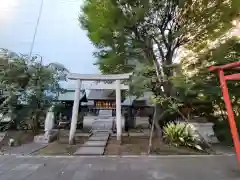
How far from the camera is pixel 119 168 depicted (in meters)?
5.80

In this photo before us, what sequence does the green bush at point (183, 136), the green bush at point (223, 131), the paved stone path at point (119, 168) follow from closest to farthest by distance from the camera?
the paved stone path at point (119, 168) < the green bush at point (183, 136) < the green bush at point (223, 131)

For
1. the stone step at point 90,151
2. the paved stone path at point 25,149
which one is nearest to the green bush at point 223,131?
the stone step at point 90,151

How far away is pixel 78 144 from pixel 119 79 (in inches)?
129

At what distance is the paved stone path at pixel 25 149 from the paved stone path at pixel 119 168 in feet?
2.26

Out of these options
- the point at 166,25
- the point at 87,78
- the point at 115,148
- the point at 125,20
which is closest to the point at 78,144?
the point at 115,148

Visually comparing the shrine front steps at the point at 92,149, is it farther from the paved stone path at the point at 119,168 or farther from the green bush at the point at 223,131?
the green bush at the point at 223,131

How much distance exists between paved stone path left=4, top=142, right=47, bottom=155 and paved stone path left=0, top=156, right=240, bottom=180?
2.26ft

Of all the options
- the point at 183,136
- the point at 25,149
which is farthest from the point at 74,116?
the point at 183,136

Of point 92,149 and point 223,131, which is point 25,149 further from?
point 223,131

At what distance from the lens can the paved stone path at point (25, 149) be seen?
7.78 metres

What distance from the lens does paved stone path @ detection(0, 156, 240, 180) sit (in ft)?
16.6

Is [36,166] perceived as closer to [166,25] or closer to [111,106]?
[166,25]

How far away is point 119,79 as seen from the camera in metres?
10.3

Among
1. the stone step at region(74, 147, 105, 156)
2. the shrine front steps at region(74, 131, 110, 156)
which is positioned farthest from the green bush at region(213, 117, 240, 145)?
the stone step at region(74, 147, 105, 156)
